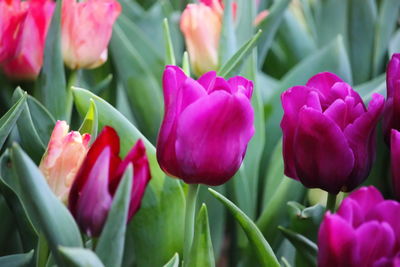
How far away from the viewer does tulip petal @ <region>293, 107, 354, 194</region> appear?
0.48m

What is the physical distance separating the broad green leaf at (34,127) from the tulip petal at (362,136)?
9.4 inches

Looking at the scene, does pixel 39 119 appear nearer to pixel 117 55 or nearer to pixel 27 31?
pixel 27 31

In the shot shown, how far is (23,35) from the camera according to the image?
0.67 m

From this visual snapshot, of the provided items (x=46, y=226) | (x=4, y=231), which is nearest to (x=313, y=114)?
(x=46, y=226)

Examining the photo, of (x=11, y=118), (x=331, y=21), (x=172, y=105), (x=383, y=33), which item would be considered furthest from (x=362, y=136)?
(x=331, y=21)

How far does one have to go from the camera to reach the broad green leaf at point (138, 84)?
79 centimetres

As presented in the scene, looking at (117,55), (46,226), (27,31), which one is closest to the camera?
(46,226)

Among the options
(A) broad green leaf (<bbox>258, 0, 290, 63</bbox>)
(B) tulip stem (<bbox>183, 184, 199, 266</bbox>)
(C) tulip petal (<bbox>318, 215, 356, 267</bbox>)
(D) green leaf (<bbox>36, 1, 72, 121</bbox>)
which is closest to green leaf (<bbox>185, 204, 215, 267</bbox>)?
(B) tulip stem (<bbox>183, 184, 199, 266</bbox>)

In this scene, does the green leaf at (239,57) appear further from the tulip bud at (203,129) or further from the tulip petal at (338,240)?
the tulip petal at (338,240)

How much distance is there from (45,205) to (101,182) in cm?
3

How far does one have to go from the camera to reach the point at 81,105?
23.9 inches

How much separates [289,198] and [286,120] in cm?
19

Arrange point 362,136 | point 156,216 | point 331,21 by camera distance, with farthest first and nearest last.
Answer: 1. point 331,21
2. point 156,216
3. point 362,136

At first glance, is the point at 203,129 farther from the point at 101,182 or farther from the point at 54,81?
the point at 54,81
